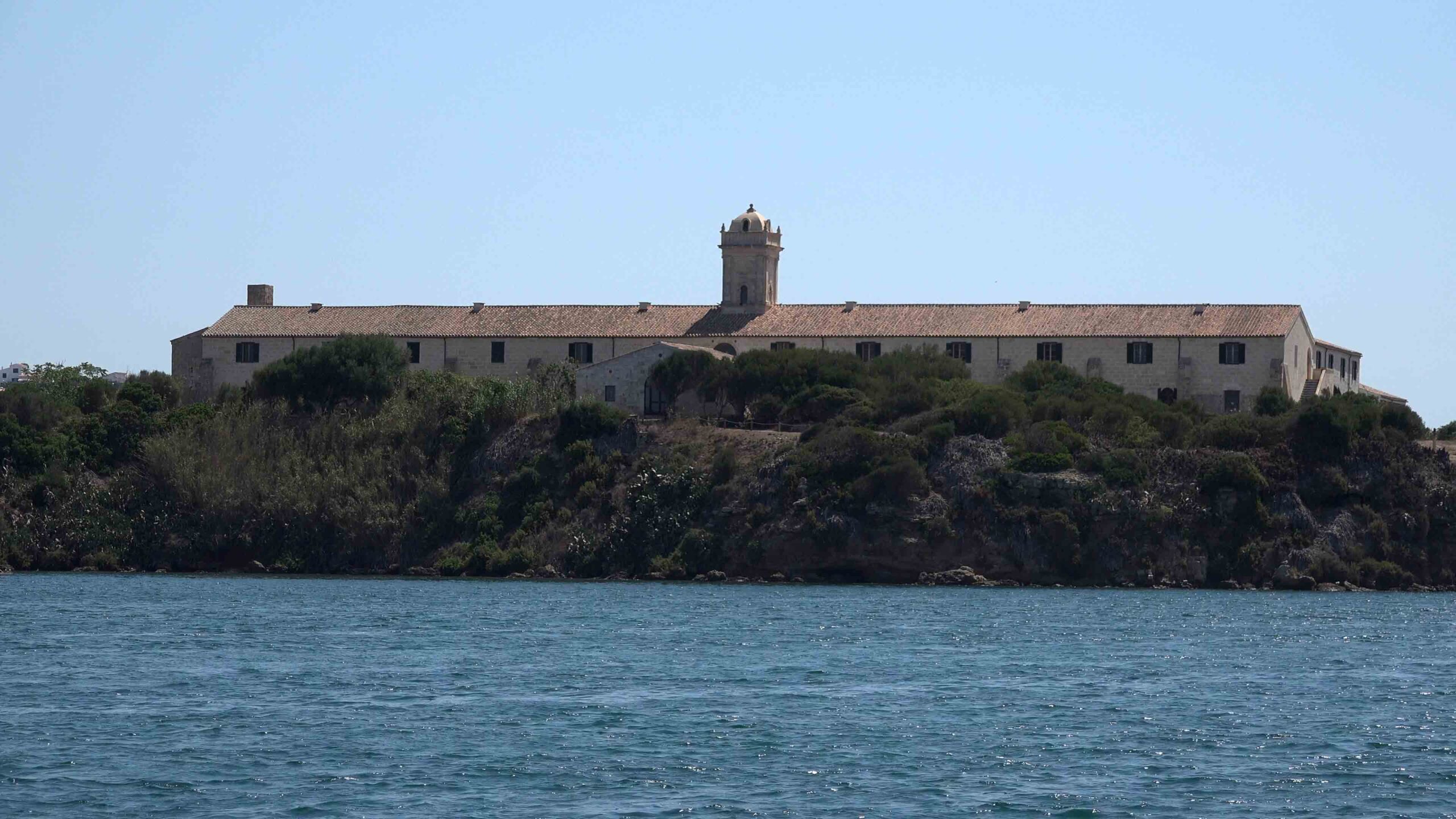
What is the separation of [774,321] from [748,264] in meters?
3.28

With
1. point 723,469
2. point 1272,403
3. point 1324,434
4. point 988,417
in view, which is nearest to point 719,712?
point 723,469

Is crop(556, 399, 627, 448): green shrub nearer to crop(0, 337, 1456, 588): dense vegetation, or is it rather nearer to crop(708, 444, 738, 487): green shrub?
crop(0, 337, 1456, 588): dense vegetation

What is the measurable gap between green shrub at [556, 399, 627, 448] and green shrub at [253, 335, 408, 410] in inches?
389

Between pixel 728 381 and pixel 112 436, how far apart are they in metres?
25.2

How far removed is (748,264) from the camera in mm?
94188

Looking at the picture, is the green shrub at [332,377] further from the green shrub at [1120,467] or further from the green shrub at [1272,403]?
the green shrub at [1272,403]

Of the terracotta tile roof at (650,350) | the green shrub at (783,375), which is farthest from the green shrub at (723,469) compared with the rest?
the terracotta tile roof at (650,350)

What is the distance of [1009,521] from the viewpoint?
233 ft

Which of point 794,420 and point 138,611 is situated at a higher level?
point 794,420

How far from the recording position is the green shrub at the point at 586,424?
80688 mm

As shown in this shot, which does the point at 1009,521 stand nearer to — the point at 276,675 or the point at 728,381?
the point at 728,381

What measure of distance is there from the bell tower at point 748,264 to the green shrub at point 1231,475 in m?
27.7

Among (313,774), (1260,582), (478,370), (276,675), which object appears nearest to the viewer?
(313,774)

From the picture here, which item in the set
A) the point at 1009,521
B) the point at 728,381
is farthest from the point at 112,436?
the point at 1009,521
